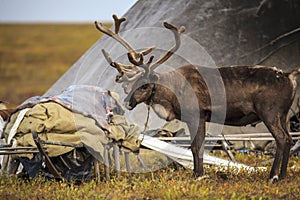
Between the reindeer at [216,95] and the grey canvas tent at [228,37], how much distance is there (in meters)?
2.92

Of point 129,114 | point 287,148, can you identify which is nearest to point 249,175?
point 287,148

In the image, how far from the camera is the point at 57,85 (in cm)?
1373

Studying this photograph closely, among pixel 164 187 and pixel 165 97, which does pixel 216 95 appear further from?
pixel 164 187

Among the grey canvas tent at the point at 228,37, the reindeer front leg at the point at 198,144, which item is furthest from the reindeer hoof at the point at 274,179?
the grey canvas tent at the point at 228,37

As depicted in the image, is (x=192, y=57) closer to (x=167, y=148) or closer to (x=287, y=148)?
(x=167, y=148)

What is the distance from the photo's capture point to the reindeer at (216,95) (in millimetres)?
8289

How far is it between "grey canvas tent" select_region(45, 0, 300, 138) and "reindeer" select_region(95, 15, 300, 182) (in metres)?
2.92

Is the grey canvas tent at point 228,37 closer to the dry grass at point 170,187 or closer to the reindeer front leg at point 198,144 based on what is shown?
the dry grass at point 170,187

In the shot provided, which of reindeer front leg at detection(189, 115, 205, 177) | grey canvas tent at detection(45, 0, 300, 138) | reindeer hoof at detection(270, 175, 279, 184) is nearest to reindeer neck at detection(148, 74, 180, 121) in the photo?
reindeer front leg at detection(189, 115, 205, 177)

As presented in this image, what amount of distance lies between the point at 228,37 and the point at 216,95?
4.03 metres

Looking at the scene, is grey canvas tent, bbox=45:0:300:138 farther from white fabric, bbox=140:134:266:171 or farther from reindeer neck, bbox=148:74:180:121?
reindeer neck, bbox=148:74:180:121

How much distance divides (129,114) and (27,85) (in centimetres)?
2127

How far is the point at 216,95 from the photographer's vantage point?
8.52 metres

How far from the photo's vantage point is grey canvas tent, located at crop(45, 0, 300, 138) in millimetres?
12070
